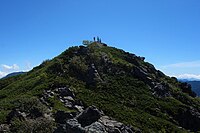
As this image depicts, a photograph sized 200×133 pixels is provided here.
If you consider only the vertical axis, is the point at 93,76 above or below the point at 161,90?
above

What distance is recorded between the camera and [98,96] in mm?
95625

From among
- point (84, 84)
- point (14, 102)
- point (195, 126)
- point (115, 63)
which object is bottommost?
point (195, 126)

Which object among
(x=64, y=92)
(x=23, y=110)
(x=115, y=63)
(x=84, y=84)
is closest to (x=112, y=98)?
(x=84, y=84)

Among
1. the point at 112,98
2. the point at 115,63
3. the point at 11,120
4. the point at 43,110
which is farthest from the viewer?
the point at 115,63

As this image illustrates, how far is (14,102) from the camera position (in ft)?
266

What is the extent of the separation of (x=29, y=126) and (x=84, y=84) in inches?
1585

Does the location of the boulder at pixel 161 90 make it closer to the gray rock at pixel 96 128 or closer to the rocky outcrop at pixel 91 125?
the rocky outcrop at pixel 91 125

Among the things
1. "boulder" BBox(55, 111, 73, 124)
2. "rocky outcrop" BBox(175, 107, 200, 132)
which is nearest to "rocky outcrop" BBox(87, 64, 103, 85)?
"rocky outcrop" BBox(175, 107, 200, 132)

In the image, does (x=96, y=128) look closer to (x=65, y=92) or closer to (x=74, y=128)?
(x=74, y=128)

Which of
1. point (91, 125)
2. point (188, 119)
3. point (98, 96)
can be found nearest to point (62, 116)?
point (91, 125)

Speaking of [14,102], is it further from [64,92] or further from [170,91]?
[170,91]

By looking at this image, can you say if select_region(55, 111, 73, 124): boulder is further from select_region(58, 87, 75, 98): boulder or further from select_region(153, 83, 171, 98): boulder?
select_region(153, 83, 171, 98): boulder

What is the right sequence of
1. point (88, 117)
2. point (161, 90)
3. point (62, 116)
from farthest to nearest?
point (161, 90) → point (62, 116) → point (88, 117)

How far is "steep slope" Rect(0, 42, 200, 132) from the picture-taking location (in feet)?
240
